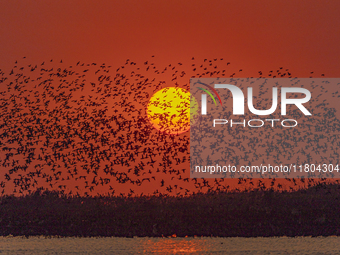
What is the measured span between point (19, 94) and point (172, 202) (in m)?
4.34

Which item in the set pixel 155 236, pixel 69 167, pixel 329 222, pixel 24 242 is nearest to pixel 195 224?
pixel 155 236

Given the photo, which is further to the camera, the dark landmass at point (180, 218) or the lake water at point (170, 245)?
the dark landmass at point (180, 218)

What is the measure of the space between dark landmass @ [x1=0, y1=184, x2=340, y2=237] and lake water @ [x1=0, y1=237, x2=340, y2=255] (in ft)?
0.62

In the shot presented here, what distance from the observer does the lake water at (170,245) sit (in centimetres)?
527

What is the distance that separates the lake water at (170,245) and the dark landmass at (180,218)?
0.19 metres

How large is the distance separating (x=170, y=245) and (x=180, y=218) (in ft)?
2.57

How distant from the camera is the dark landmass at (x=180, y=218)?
6.12 metres

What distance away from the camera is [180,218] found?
20.6 ft

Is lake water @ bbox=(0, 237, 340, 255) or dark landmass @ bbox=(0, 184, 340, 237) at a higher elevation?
dark landmass @ bbox=(0, 184, 340, 237)

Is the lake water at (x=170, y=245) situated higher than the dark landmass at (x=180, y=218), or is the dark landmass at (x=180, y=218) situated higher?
the dark landmass at (x=180, y=218)

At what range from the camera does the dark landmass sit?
20.1 feet

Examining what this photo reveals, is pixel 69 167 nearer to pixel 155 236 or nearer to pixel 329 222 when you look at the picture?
pixel 155 236

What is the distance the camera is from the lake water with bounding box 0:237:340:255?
207 inches

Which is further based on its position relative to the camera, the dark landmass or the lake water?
the dark landmass
